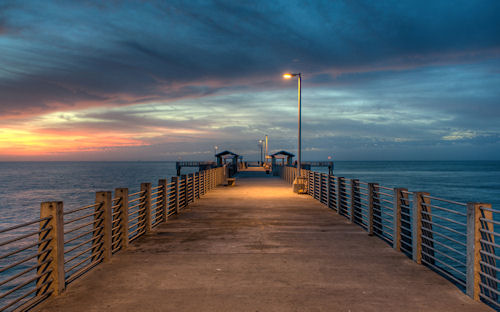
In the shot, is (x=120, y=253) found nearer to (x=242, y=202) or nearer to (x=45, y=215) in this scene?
(x=45, y=215)

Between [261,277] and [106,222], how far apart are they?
122 inches

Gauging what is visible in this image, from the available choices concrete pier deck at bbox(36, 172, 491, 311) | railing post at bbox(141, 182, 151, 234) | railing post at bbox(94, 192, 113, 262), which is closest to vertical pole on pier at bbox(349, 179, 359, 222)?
concrete pier deck at bbox(36, 172, 491, 311)

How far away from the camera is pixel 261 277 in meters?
5.55

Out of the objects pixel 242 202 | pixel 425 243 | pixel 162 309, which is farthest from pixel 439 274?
pixel 242 202

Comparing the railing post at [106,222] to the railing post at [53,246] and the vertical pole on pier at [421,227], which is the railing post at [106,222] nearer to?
the railing post at [53,246]

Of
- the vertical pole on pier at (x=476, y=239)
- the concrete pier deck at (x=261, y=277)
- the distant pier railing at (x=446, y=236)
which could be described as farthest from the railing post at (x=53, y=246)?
the vertical pole on pier at (x=476, y=239)

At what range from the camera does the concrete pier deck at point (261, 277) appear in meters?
4.55

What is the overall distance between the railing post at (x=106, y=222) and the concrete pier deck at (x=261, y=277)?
22 cm

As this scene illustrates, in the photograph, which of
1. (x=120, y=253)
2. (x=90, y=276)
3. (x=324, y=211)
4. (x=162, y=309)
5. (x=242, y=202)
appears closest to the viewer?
(x=162, y=309)

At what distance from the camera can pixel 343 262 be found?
6379 millimetres

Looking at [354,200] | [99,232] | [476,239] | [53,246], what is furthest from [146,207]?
[476,239]

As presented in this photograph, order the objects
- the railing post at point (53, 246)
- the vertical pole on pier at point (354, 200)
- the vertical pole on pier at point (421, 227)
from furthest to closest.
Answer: the vertical pole on pier at point (354, 200)
the vertical pole on pier at point (421, 227)
the railing post at point (53, 246)

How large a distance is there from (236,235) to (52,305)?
479 centimetres

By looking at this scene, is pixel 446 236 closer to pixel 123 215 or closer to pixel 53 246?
pixel 53 246
